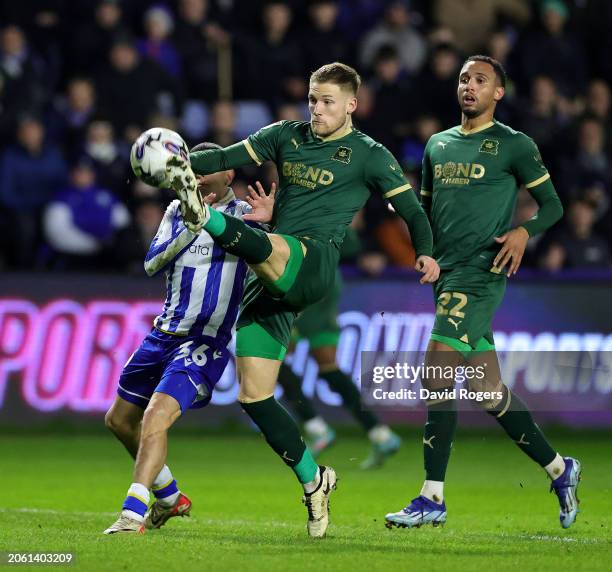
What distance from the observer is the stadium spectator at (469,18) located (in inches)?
709

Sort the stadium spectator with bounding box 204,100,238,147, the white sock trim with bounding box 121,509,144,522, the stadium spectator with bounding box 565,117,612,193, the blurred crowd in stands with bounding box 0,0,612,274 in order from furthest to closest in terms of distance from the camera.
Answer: the stadium spectator with bounding box 565,117,612,193
the stadium spectator with bounding box 204,100,238,147
the blurred crowd in stands with bounding box 0,0,612,274
the white sock trim with bounding box 121,509,144,522

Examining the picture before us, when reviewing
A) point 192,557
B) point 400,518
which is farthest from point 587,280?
point 192,557

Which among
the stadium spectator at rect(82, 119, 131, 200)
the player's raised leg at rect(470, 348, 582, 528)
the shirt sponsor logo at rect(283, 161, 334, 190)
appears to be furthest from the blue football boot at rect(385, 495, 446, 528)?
the stadium spectator at rect(82, 119, 131, 200)

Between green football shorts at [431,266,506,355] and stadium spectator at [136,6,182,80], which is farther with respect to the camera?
stadium spectator at [136,6,182,80]

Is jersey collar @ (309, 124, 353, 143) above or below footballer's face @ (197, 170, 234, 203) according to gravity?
above

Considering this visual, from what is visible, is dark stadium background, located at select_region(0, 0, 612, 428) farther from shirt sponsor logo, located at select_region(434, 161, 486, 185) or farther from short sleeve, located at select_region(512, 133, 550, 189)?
short sleeve, located at select_region(512, 133, 550, 189)

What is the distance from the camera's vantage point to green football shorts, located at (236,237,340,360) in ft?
24.5

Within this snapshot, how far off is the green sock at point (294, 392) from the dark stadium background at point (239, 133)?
1482 millimetres

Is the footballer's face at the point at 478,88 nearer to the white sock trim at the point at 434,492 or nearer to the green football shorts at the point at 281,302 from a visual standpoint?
the green football shorts at the point at 281,302

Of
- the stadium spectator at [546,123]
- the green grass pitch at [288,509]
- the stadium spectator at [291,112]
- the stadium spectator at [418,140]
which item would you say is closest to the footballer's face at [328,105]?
the green grass pitch at [288,509]

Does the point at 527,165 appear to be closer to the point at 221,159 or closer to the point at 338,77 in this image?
the point at 338,77

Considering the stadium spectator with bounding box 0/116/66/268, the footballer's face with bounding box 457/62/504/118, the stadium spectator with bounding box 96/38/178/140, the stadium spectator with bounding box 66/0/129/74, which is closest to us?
the footballer's face with bounding box 457/62/504/118

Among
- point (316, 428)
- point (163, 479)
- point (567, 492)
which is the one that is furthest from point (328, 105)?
point (316, 428)

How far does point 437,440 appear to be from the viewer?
8.14m
